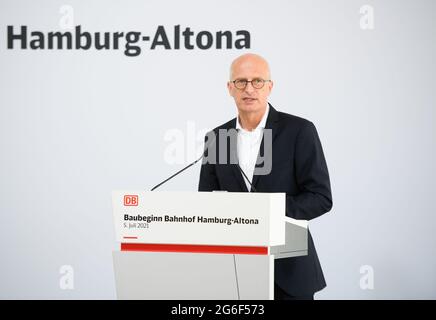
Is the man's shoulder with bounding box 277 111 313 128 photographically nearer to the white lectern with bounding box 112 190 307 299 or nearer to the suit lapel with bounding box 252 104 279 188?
the suit lapel with bounding box 252 104 279 188

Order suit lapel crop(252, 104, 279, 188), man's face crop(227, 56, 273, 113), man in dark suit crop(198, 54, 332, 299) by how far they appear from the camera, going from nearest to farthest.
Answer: man in dark suit crop(198, 54, 332, 299), suit lapel crop(252, 104, 279, 188), man's face crop(227, 56, 273, 113)

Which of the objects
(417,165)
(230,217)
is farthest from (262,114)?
(417,165)

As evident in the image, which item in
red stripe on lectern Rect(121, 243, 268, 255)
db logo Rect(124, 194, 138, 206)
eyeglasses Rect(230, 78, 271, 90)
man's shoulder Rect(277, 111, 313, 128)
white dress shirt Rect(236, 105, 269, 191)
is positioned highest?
eyeglasses Rect(230, 78, 271, 90)

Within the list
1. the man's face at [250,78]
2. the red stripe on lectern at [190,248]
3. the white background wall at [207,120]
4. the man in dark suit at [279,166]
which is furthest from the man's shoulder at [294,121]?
Result: the white background wall at [207,120]

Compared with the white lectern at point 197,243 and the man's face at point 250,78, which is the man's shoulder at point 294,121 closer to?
the man's face at point 250,78

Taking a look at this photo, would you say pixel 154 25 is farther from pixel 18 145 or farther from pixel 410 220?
pixel 410 220

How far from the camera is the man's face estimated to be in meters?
3.04

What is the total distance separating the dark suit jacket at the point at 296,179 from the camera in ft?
9.06

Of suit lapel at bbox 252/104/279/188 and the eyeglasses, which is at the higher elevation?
the eyeglasses

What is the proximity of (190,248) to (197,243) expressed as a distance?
3cm

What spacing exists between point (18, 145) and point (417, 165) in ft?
8.77

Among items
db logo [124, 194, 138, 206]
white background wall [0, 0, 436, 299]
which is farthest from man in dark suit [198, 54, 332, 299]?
white background wall [0, 0, 436, 299]

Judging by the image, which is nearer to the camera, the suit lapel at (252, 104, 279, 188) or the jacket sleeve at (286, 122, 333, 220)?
the jacket sleeve at (286, 122, 333, 220)

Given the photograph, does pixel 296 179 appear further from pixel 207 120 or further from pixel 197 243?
pixel 207 120
